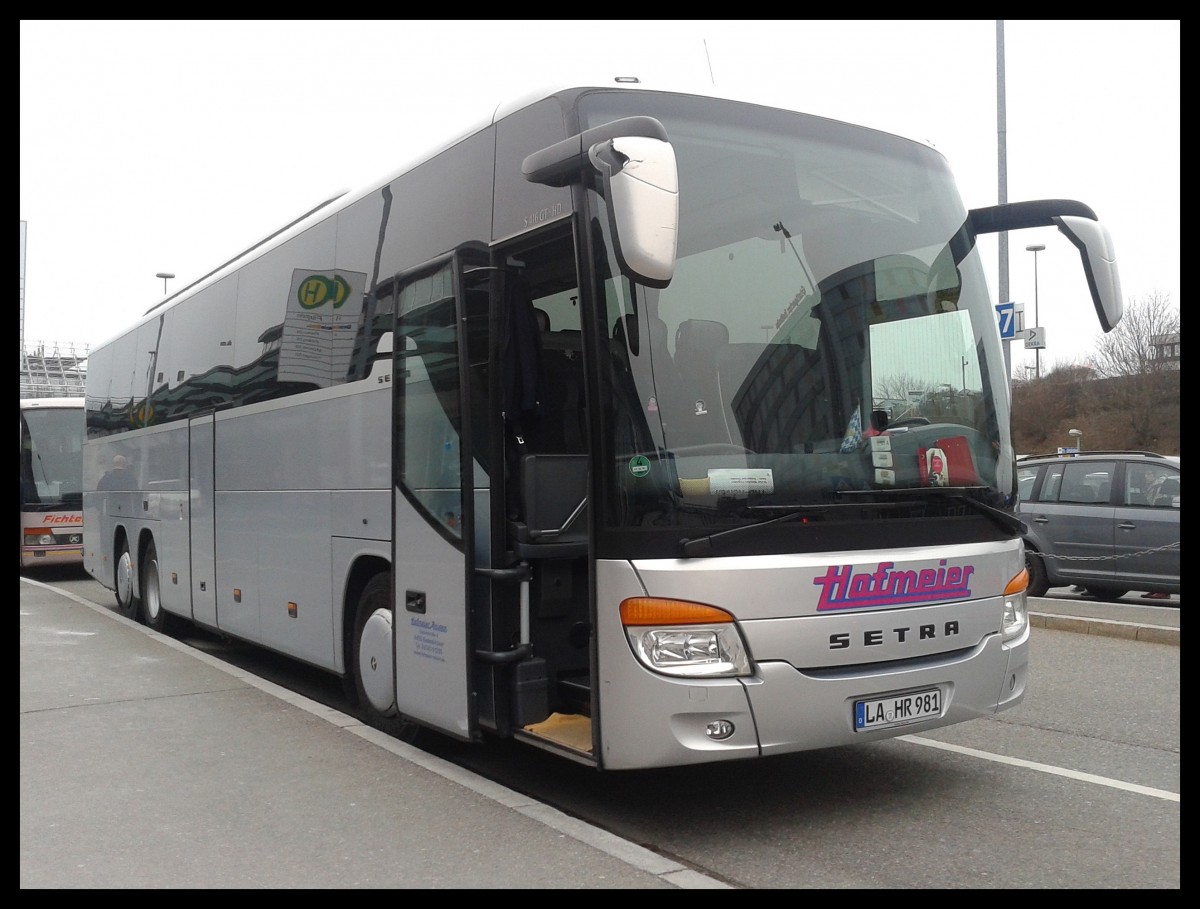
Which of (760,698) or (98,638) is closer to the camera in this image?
(760,698)

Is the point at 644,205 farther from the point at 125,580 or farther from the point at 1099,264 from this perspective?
the point at 125,580

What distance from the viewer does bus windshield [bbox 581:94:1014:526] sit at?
512 cm

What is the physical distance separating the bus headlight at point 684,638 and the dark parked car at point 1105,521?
9.95 meters

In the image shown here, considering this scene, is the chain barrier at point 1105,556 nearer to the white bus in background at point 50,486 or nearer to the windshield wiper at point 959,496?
the windshield wiper at point 959,496

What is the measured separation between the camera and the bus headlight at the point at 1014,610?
5.98m

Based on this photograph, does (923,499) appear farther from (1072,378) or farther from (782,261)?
(1072,378)

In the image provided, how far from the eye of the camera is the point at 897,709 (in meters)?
5.43

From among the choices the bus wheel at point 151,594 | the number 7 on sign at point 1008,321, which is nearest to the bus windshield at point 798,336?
the number 7 on sign at point 1008,321

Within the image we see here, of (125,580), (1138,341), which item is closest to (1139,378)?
(1138,341)

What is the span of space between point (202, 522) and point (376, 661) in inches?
169

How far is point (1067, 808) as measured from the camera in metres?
5.80

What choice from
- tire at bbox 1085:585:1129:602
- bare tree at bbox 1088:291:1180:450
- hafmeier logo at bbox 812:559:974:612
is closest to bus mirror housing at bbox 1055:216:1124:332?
hafmeier logo at bbox 812:559:974:612

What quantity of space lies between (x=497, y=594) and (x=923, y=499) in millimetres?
2038
